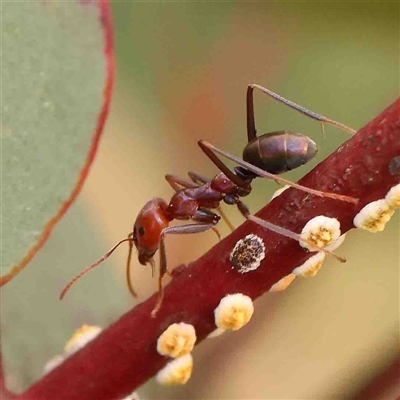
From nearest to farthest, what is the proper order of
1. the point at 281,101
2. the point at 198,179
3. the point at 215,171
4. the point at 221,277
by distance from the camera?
the point at 221,277 < the point at 281,101 < the point at 198,179 < the point at 215,171

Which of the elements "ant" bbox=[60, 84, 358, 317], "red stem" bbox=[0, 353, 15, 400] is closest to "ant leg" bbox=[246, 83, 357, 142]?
"ant" bbox=[60, 84, 358, 317]

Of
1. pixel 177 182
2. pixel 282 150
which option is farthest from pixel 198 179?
pixel 282 150

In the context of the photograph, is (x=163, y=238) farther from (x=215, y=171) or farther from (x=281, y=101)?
(x=215, y=171)

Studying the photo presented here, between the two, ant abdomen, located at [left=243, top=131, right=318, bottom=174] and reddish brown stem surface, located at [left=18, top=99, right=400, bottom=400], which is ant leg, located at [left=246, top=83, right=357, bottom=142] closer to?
ant abdomen, located at [left=243, top=131, right=318, bottom=174]

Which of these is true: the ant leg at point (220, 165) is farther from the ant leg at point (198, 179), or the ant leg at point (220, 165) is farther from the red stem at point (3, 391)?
the red stem at point (3, 391)

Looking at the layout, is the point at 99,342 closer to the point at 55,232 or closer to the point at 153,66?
the point at 55,232

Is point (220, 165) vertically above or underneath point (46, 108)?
underneath

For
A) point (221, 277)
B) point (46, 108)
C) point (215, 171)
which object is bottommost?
point (215, 171)

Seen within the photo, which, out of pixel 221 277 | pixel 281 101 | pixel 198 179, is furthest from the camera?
pixel 198 179
